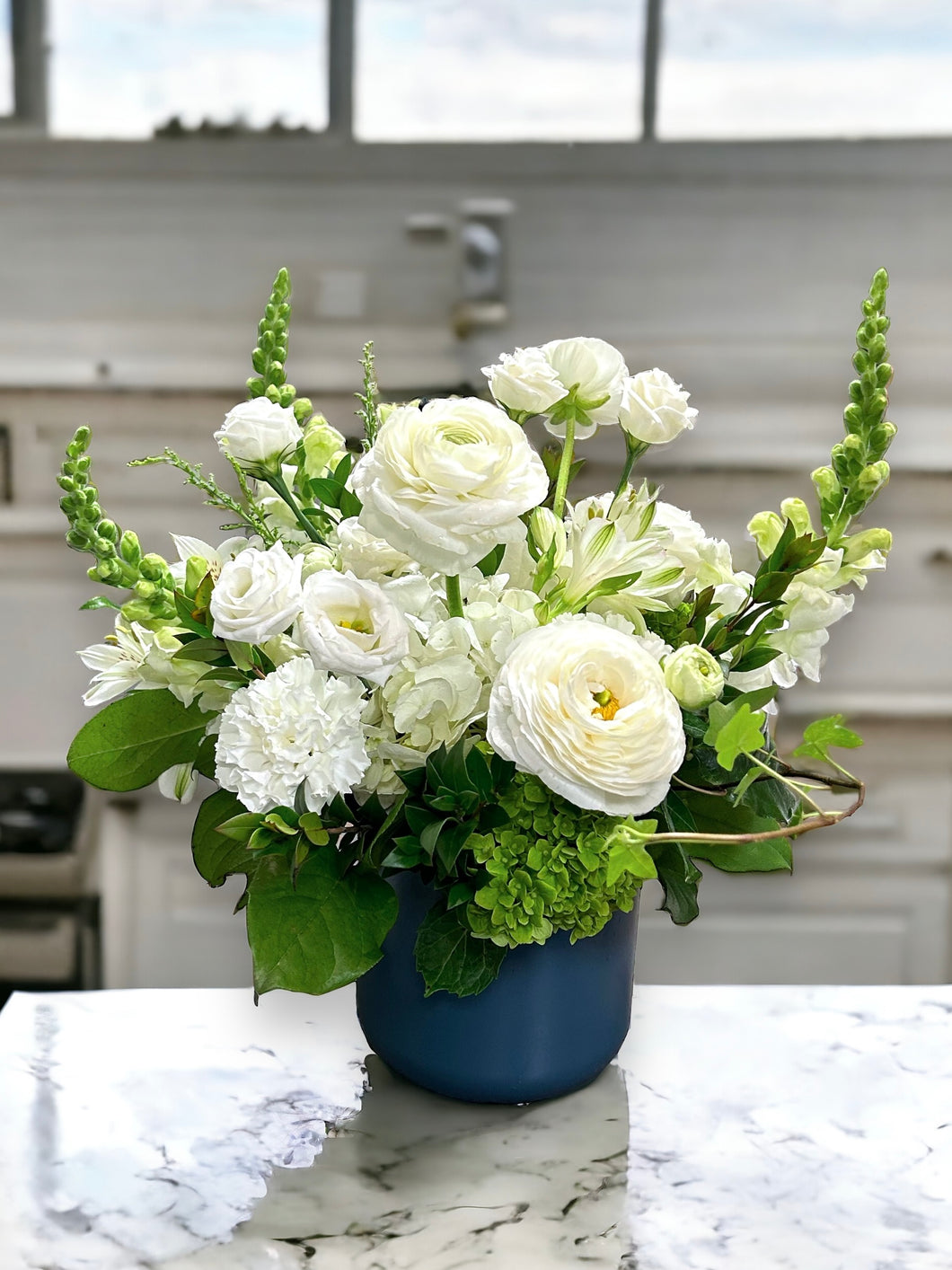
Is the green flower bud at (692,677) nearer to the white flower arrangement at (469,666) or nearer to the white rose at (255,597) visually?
the white flower arrangement at (469,666)

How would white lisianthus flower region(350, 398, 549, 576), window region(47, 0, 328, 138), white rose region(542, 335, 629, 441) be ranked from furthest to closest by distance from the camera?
window region(47, 0, 328, 138) < white rose region(542, 335, 629, 441) < white lisianthus flower region(350, 398, 549, 576)

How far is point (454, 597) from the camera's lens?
26.7 inches

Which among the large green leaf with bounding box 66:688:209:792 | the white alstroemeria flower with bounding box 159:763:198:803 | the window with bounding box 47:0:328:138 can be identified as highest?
the window with bounding box 47:0:328:138

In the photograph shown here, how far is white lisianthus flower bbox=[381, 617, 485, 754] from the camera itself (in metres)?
0.65

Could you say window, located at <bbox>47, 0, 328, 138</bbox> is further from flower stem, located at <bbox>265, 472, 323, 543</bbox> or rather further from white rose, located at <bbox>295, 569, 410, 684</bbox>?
white rose, located at <bbox>295, 569, 410, 684</bbox>

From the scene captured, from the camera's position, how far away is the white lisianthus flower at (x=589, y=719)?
1.95ft

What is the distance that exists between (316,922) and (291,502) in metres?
0.26

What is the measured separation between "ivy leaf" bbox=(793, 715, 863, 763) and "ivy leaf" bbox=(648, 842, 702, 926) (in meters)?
0.10

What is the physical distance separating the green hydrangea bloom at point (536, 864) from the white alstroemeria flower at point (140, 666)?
197mm

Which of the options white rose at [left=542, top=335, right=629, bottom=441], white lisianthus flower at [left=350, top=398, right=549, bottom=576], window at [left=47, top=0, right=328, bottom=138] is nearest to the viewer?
white lisianthus flower at [left=350, top=398, right=549, bottom=576]

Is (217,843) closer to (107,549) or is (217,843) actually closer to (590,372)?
(107,549)

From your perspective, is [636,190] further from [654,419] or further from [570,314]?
[654,419]

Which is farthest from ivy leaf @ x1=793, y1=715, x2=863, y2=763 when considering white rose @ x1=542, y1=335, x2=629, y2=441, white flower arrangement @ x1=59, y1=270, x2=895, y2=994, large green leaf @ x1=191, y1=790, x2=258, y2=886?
large green leaf @ x1=191, y1=790, x2=258, y2=886

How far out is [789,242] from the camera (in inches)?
69.8
